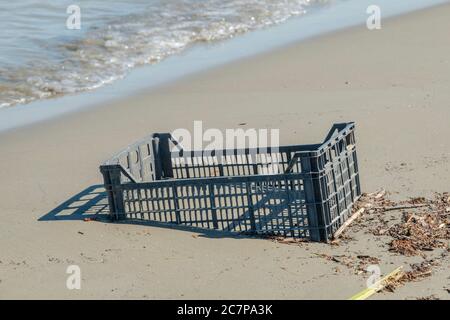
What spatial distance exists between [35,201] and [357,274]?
280 centimetres

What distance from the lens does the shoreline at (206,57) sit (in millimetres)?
11164

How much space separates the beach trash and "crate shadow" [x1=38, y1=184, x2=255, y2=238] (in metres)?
0.06

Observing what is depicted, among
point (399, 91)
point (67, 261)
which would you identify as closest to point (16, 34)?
point (399, 91)

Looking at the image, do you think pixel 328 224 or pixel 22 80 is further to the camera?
pixel 22 80

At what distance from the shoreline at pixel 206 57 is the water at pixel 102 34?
30 centimetres

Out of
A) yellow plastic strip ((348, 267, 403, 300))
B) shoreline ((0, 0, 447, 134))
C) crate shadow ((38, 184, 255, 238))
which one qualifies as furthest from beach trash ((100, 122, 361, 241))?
shoreline ((0, 0, 447, 134))

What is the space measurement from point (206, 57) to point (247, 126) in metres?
4.04

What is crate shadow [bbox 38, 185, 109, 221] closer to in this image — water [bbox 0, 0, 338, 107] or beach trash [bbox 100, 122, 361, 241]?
beach trash [bbox 100, 122, 361, 241]

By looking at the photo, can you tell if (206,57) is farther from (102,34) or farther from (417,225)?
(417,225)

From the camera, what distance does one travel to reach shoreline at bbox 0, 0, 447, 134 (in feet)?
36.6

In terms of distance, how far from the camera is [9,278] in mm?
6188

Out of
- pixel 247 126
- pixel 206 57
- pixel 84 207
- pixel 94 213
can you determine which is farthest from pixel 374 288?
pixel 206 57

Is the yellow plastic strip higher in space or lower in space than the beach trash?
lower
